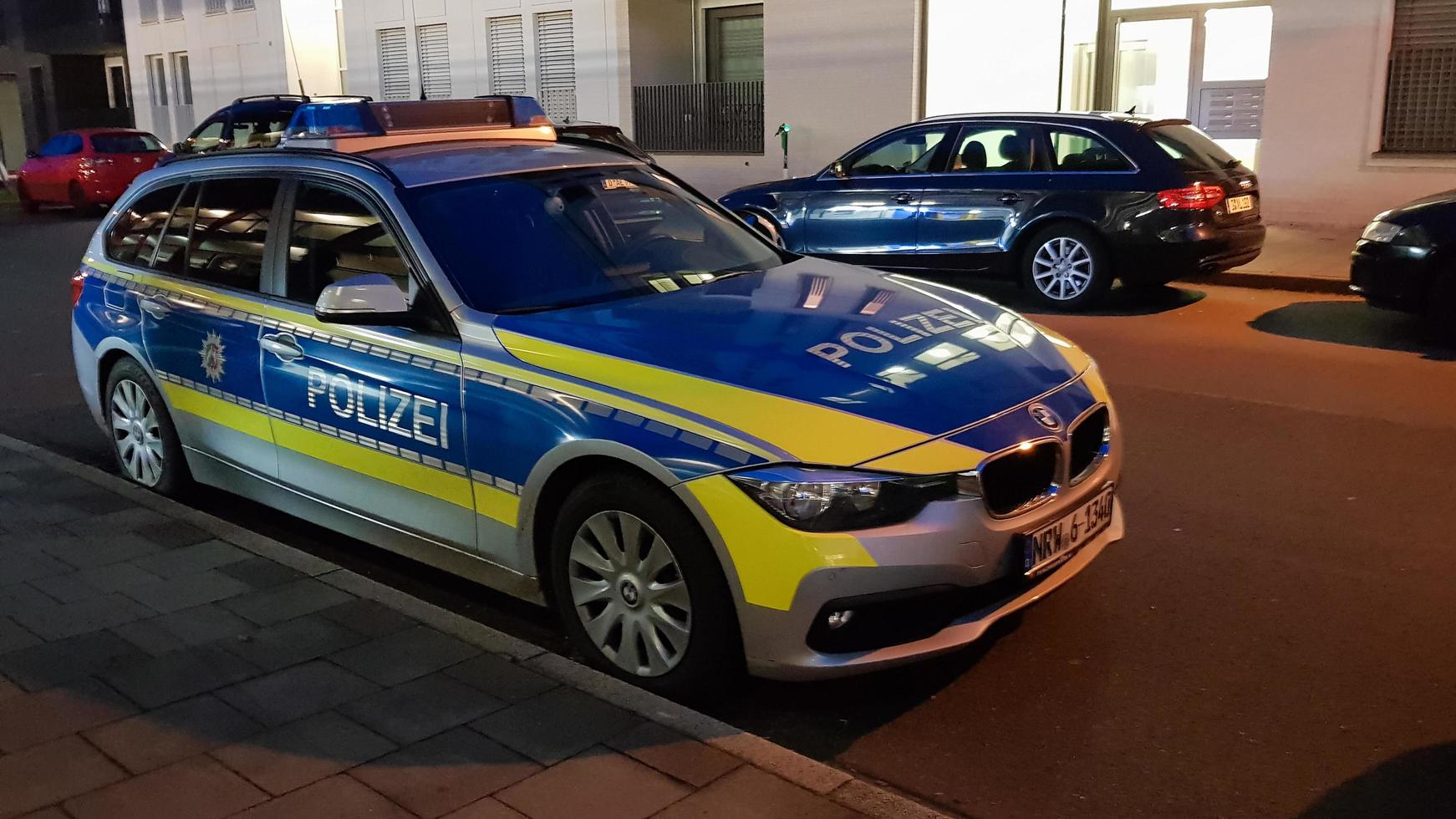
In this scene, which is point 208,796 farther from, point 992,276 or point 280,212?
point 992,276

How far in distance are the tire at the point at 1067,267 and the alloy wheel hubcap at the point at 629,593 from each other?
762cm

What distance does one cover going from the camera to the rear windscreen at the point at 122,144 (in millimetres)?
23500

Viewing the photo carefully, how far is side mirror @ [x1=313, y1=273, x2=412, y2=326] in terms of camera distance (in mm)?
4363

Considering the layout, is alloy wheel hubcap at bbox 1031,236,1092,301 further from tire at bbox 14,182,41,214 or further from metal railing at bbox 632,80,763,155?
tire at bbox 14,182,41,214

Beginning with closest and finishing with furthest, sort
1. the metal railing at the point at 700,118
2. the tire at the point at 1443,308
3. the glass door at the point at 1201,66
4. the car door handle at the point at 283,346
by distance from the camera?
the car door handle at the point at 283,346, the tire at the point at 1443,308, the glass door at the point at 1201,66, the metal railing at the point at 700,118

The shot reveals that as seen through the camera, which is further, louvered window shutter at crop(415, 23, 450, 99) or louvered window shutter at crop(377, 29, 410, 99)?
louvered window shutter at crop(377, 29, 410, 99)

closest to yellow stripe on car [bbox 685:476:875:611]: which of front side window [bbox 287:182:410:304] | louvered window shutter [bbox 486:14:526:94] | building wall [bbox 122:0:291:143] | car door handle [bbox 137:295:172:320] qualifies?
front side window [bbox 287:182:410:304]

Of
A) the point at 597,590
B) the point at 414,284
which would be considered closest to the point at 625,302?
the point at 414,284

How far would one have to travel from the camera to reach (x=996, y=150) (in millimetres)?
11156

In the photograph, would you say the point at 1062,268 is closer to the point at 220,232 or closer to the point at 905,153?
the point at 905,153

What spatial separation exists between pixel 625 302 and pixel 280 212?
167cm

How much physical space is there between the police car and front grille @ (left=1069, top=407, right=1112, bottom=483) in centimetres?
2

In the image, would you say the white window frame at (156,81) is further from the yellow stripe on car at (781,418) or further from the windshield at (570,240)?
the yellow stripe on car at (781,418)

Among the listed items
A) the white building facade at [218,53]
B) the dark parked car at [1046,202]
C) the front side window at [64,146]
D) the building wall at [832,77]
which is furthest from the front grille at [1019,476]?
the white building facade at [218,53]
